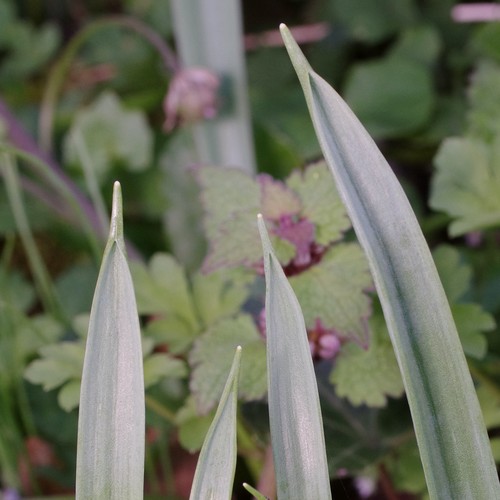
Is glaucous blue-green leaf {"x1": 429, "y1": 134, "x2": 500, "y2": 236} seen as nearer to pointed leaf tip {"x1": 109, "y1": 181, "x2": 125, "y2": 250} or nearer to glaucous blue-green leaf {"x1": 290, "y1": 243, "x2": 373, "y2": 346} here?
glaucous blue-green leaf {"x1": 290, "y1": 243, "x2": 373, "y2": 346}

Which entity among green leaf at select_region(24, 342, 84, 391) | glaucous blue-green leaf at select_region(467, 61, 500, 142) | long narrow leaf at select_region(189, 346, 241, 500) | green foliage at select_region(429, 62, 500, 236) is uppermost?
glaucous blue-green leaf at select_region(467, 61, 500, 142)

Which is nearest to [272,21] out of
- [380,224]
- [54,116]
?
[54,116]

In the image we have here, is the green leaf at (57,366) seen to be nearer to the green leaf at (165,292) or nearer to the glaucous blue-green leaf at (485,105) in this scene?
the green leaf at (165,292)

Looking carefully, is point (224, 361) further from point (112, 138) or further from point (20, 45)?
point (20, 45)

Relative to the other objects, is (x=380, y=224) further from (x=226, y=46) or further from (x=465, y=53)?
(x=465, y=53)

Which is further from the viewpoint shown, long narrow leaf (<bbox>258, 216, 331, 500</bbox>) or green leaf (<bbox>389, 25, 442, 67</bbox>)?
green leaf (<bbox>389, 25, 442, 67</bbox>)

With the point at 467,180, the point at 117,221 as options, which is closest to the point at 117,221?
the point at 117,221

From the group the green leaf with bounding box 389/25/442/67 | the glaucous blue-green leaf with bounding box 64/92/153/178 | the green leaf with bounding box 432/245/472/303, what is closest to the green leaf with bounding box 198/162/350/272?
the green leaf with bounding box 432/245/472/303
